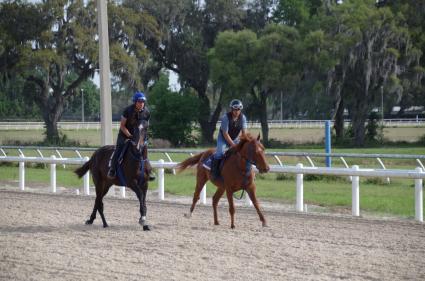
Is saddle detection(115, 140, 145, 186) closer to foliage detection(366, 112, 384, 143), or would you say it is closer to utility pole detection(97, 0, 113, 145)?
utility pole detection(97, 0, 113, 145)

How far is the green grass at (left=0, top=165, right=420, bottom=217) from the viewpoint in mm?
16984

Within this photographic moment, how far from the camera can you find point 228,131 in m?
13.4

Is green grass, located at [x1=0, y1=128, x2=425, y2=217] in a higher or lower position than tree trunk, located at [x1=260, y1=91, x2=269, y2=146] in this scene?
lower

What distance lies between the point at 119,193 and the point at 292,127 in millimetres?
56418

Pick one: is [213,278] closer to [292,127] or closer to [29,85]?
[29,85]

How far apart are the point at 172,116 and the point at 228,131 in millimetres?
39302

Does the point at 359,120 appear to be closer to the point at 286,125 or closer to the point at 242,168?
the point at 286,125

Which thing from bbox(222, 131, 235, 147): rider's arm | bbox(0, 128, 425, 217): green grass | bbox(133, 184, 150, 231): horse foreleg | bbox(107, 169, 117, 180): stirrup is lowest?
bbox(0, 128, 425, 217): green grass

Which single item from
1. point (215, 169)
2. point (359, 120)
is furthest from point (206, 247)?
point (359, 120)

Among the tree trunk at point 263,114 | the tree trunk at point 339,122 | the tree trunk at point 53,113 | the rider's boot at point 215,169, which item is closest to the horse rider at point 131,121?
the rider's boot at point 215,169

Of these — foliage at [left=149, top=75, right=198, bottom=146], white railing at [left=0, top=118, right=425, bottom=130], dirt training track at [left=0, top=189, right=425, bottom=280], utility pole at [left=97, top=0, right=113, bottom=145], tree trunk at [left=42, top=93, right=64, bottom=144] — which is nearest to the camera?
dirt training track at [left=0, top=189, right=425, bottom=280]

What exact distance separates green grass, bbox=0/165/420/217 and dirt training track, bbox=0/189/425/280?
2.41 m

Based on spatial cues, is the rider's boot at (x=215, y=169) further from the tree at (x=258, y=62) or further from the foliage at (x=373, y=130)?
the foliage at (x=373, y=130)

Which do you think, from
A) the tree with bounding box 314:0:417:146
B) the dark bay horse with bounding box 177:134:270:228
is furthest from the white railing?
the dark bay horse with bounding box 177:134:270:228
